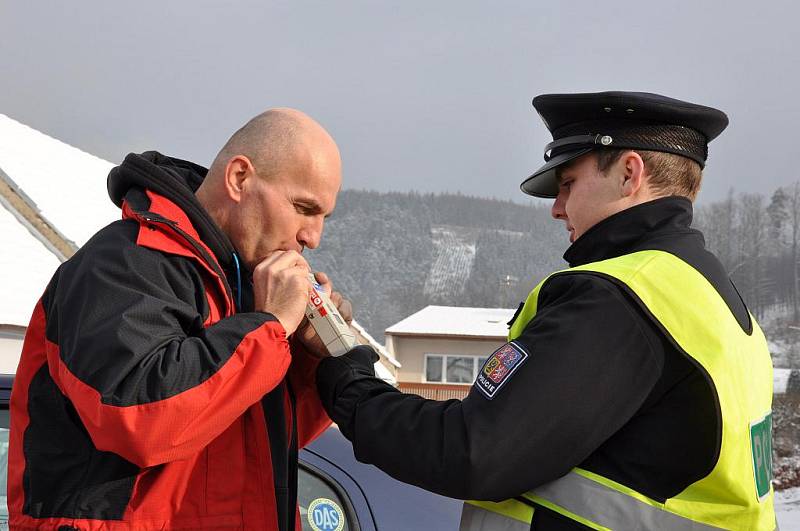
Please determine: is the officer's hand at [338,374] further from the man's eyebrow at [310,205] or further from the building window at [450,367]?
the building window at [450,367]

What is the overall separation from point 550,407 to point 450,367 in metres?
30.8

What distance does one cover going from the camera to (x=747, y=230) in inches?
2908

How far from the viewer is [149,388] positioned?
1708 mm

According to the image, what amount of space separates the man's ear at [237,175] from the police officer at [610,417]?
0.67m

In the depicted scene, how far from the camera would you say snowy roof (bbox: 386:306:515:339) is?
32.0 meters

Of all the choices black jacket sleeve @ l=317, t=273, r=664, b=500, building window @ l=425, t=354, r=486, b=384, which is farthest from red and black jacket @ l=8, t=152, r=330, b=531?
building window @ l=425, t=354, r=486, b=384

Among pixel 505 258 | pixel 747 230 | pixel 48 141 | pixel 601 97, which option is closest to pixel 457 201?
pixel 505 258

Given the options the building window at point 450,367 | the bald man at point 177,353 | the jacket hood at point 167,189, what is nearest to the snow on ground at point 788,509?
the building window at point 450,367

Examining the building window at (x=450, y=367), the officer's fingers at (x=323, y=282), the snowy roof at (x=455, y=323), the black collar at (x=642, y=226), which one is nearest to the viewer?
the black collar at (x=642, y=226)

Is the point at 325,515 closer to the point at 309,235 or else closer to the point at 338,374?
the point at 338,374

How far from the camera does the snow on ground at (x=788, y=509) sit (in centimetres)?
1581

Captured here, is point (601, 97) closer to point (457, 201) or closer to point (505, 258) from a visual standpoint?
point (505, 258)

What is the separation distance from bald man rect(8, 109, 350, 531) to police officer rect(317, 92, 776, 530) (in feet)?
1.04

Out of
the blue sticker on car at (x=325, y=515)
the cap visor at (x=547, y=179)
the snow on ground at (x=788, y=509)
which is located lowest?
the snow on ground at (x=788, y=509)
